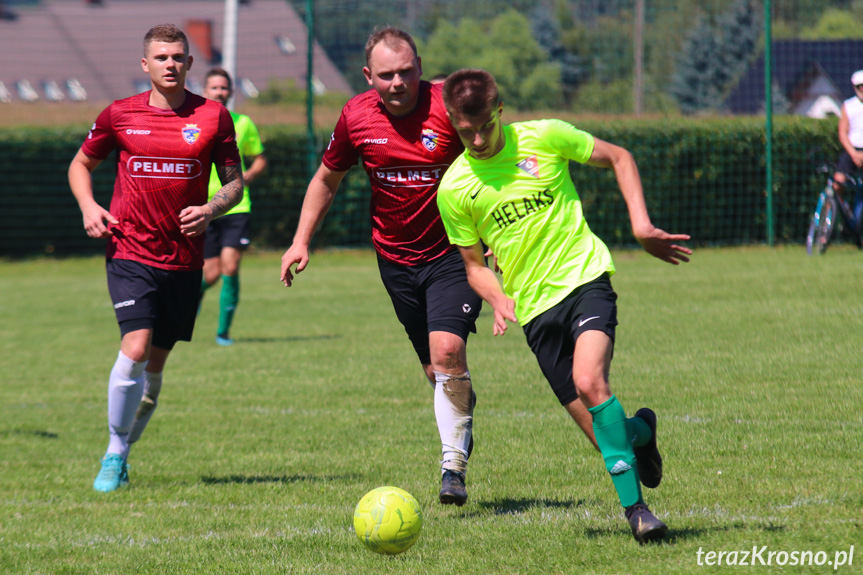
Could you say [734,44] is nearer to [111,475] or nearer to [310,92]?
[310,92]

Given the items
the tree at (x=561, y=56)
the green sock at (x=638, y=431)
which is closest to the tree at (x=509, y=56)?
the tree at (x=561, y=56)

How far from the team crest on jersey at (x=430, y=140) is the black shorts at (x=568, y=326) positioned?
3.88 ft

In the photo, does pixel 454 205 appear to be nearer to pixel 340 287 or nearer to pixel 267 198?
pixel 340 287

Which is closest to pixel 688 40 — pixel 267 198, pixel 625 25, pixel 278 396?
pixel 625 25

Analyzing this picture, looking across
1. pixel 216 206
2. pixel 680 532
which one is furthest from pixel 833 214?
pixel 680 532

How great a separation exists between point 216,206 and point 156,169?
41 cm

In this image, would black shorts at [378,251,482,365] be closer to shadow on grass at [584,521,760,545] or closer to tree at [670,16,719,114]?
shadow on grass at [584,521,760,545]

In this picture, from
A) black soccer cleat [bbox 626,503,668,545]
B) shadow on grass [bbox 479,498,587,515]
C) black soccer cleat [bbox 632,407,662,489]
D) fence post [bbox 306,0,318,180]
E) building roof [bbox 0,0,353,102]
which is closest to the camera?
black soccer cleat [bbox 626,503,668,545]

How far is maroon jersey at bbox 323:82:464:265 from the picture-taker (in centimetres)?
528

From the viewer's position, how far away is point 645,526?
4023mm

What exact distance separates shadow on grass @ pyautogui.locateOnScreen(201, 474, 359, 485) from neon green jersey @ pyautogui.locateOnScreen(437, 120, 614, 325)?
183cm

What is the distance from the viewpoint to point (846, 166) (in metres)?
15.6

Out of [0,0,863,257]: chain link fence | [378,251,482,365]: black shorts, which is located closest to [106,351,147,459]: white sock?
[378,251,482,365]: black shorts

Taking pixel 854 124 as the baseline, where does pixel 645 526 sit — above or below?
below
